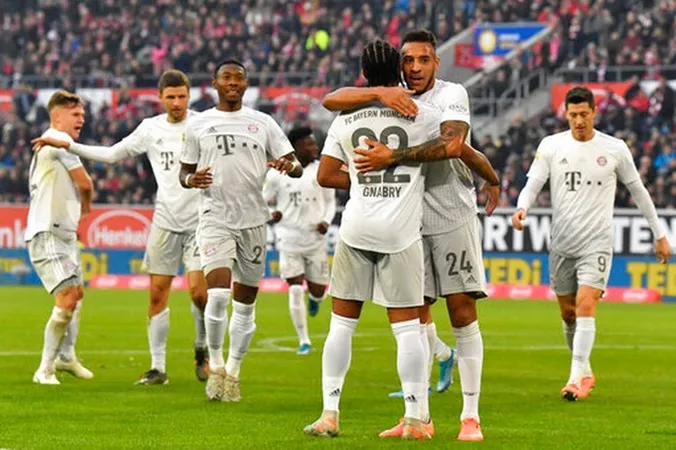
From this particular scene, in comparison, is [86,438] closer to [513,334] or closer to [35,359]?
[35,359]

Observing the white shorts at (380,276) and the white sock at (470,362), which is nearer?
the white shorts at (380,276)

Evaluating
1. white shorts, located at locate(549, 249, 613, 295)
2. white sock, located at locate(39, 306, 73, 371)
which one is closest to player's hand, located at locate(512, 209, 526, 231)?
white shorts, located at locate(549, 249, 613, 295)

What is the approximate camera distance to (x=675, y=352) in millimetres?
19188

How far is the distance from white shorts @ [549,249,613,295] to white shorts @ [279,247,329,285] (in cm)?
651

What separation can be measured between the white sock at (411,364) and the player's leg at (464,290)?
15.3 inches

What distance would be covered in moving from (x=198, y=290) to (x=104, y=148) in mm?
1599

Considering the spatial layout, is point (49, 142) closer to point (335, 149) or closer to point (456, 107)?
point (335, 149)

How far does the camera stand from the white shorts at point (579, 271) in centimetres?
1387

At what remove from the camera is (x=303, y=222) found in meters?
20.7

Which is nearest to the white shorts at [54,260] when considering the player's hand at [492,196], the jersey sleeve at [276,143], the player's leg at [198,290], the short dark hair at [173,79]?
the player's leg at [198,290]

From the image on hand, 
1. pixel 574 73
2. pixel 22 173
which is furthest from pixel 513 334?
pixel 22 173

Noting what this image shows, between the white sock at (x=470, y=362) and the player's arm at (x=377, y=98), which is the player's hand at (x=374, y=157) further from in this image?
the white sock at (x=470, y=362)

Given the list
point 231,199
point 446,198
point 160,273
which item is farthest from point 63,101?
point 446,198

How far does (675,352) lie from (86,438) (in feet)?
35.4
